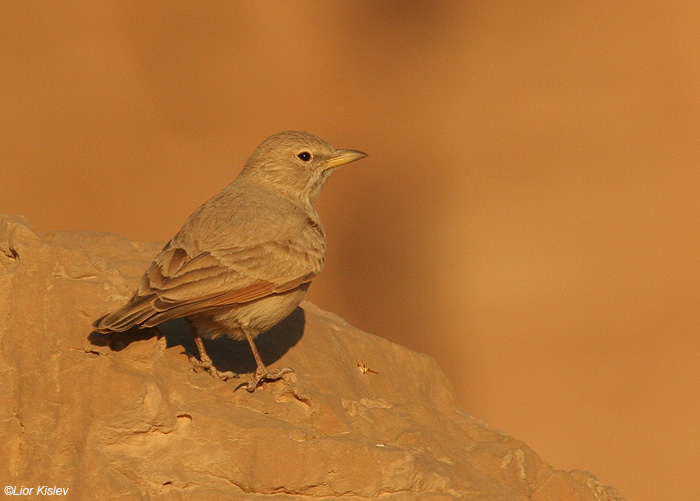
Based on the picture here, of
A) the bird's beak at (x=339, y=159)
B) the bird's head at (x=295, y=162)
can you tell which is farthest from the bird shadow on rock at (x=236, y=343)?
the bird's beak at (x=339, y=159)

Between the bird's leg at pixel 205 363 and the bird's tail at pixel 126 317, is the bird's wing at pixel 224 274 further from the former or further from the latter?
the bird's leg at pixel 205 363

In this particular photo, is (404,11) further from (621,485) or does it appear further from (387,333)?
(621,485)

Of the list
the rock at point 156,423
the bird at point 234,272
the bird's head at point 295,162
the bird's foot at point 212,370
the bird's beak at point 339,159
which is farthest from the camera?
the bird's beak at point 339,159

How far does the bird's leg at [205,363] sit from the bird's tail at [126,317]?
715 mm

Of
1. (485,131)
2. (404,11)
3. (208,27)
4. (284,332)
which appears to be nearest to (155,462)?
(284,332)

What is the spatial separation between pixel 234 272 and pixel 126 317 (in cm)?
94

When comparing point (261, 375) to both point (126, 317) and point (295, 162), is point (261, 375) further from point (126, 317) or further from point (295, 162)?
point (295, 162)

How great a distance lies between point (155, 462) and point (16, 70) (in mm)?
15290

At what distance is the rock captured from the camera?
5418mm

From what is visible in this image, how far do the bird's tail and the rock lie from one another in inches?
9.2

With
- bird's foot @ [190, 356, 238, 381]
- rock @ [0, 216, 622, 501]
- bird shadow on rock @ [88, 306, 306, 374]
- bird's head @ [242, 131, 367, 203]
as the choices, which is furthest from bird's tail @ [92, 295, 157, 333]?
bird's head @ [242, 131, 367, 203]

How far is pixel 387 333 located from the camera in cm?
1731

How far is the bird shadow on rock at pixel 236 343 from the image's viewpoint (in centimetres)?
687

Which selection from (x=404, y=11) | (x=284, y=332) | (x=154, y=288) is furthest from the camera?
(x=404, y=11)
